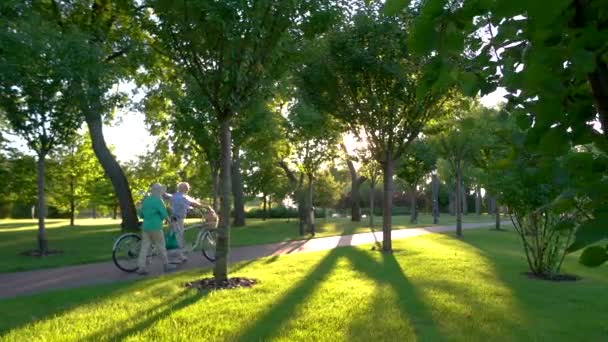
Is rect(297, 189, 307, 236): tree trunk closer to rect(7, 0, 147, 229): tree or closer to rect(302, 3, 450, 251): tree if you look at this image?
rect(7, 0, 147, 229): tree

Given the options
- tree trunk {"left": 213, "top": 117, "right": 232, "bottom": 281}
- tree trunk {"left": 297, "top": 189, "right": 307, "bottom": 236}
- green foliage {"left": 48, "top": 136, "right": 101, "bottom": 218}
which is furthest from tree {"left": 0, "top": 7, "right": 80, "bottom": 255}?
green foliage {"left": 48, "top": 136, "right": 101, "bottom": 218}

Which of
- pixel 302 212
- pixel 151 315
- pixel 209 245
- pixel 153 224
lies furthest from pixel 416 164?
pixel 151 315

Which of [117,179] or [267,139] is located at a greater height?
[267,139]

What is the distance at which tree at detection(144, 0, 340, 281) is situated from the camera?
27.4 ft

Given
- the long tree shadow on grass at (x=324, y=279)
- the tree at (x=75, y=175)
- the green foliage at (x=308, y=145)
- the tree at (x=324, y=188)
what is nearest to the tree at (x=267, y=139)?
the green foliage at (x=308, y=145)

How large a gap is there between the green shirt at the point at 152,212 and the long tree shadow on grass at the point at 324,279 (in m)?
3.23

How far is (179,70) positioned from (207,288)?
431 centimetres

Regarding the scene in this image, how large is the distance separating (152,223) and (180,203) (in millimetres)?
1839

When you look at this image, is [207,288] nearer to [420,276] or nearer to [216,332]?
[216,332]

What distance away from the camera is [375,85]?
47.6 ft

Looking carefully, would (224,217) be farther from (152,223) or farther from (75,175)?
(75,175)

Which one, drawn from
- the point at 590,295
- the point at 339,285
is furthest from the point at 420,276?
the point at 590,295

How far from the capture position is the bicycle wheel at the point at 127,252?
10516 mm

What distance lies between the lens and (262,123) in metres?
20.5
